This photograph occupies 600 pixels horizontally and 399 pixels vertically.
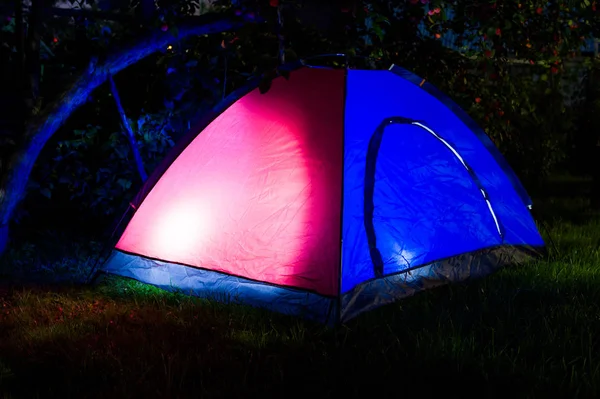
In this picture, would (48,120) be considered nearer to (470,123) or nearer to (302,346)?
(302,346)

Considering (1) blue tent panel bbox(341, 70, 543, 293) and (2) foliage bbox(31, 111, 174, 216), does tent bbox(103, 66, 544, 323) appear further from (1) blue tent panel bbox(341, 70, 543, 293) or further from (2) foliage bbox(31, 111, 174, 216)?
(2) foliage bbox(31, 111, 174, 216)

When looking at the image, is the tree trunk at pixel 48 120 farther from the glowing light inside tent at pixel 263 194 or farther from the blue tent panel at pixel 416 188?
the blue tent panel at pixel 416 188

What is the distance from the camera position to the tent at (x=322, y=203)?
3.91 m

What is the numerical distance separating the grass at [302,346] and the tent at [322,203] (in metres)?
0.16

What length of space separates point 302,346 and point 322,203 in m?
0.86

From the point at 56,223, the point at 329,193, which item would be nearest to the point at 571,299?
the point at 329,193

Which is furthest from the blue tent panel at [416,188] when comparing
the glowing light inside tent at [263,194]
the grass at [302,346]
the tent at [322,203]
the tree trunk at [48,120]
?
the tree trunk at [48,120]

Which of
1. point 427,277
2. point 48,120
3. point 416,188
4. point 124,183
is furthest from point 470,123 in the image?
point 48,120

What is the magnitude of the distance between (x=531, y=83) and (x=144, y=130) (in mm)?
6632

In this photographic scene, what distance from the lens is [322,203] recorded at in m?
3.93

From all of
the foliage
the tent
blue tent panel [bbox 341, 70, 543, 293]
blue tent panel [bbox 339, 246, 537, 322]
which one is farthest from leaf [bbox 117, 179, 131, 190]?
blue tent panel [bbox 339, 246, 537, 322]

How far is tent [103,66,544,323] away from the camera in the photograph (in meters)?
3.91

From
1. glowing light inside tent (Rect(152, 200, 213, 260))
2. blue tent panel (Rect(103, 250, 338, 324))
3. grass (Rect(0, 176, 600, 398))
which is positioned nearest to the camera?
grass (Rect(0, 176, 600, 398))

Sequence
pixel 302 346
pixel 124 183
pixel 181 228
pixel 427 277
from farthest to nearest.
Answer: pixel 124 183 → pixel 181 228 → pixel 427 277 → pixel 302 346
